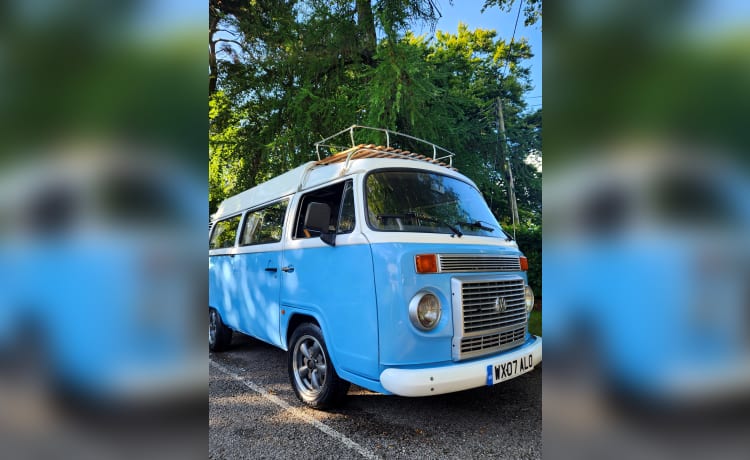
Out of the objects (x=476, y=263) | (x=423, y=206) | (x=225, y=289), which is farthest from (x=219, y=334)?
(x=476, y=263)

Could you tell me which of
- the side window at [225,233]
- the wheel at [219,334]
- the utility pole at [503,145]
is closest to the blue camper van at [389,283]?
the side window at [225,233]

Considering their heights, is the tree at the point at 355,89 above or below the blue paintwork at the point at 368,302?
above

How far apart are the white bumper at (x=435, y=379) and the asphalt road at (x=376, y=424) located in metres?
0.54

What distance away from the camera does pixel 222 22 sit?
9.23m

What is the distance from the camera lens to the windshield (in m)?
3.53

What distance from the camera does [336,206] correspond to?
4008 millimetres

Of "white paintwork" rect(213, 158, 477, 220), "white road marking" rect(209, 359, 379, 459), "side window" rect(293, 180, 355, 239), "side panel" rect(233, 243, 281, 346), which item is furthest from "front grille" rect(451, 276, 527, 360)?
"side panel" rect(233, 243, 281, 346)

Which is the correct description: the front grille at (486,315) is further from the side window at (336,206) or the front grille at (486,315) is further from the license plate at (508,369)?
the side window at (336,206)

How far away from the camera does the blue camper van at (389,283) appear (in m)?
3.05

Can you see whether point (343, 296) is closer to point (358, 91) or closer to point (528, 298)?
point (528, 298)
